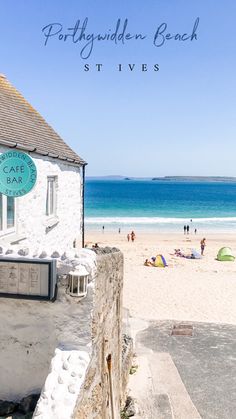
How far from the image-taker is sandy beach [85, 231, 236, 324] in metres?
14.9

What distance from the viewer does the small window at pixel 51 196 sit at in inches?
437

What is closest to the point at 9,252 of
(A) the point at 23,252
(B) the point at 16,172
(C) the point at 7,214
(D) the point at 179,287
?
(A) the point at 23,252

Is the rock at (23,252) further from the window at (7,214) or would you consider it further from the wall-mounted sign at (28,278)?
the window at (7,214)

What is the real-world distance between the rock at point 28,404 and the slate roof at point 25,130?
5188mm

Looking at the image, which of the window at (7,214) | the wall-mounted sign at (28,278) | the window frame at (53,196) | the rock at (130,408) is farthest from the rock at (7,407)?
the window frame at (53,196)

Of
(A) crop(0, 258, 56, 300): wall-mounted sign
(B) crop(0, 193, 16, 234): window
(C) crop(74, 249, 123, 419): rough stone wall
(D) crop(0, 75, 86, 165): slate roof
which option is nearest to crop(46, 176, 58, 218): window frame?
(D) crop(0, 75, 86, 165): slate roof

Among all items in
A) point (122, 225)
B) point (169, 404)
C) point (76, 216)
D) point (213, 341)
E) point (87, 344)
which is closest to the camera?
point (87, 344)

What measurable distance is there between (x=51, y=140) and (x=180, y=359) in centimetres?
754

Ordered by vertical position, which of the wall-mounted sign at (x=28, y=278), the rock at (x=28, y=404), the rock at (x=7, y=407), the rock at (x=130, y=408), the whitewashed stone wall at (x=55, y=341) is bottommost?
the rock at (x=130, y=408)

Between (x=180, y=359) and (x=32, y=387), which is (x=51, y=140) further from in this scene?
(x=32, y=387)

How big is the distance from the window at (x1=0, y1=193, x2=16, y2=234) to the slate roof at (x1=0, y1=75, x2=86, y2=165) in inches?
47.8

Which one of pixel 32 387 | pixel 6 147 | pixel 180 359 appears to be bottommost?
pixel 180 359

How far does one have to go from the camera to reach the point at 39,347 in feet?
15.1

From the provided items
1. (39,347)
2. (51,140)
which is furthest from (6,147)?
(39,347)
